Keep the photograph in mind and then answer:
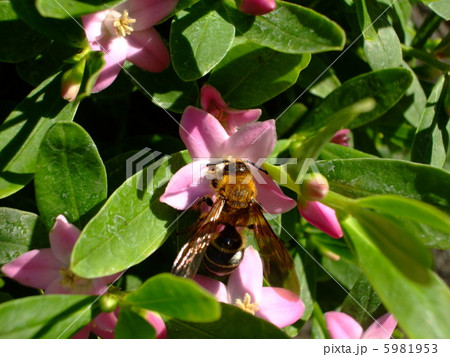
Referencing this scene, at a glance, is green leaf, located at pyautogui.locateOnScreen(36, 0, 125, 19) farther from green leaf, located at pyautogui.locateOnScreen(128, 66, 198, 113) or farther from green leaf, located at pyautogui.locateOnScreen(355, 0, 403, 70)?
green leaf, located at pyautogui.locateOnScreen(355, 0, 403, 70)

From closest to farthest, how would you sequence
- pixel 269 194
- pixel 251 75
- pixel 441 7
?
pixel 269 194 < pixel 251 75 < pixel 441 7

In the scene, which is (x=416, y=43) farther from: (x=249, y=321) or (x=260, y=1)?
(x=249, y=321)

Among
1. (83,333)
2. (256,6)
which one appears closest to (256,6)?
(256,6)

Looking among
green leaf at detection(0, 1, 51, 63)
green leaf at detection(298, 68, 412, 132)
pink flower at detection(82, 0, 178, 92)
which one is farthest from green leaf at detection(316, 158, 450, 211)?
green leaf at detection(0, 1, 51, 63)

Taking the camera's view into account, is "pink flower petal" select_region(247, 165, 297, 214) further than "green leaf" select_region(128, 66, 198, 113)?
No

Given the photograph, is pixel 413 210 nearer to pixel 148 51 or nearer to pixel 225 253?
pixel 225 253

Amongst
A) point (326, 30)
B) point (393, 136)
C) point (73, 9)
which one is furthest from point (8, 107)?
point (393, 136)

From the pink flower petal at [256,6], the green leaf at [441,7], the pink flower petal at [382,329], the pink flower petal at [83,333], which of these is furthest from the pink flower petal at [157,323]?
the green leaf at [441,7]
